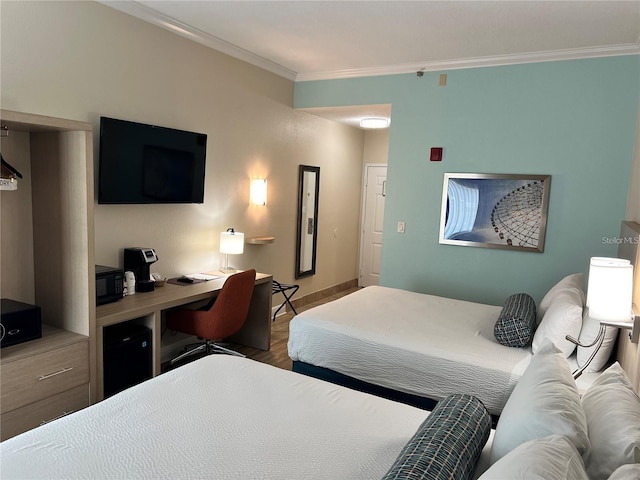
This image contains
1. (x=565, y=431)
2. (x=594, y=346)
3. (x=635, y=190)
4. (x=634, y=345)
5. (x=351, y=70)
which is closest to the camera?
(x=565, y=431)

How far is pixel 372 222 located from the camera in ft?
23.0

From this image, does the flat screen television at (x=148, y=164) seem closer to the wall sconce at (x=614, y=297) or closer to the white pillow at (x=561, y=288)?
the white pillow at (x=561, y=288)

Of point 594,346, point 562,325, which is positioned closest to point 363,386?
point 562,325

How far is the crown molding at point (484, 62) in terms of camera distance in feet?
12.1

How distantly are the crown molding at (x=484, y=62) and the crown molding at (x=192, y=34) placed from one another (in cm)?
53

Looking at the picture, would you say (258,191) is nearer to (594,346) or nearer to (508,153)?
(508,153)

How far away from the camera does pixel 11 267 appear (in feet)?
9.32

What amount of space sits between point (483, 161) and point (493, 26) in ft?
4.00

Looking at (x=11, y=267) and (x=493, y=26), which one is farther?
(x=493, y=26)

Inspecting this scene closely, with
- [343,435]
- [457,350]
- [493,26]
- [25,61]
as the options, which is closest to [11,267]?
[25,61]

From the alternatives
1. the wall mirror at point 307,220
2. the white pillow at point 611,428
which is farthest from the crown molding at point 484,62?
the white pillow at point 611,428

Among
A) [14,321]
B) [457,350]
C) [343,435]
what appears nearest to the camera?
[343,435]

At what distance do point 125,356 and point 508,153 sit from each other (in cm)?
348

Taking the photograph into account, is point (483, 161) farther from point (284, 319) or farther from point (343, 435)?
point (343, 435)
